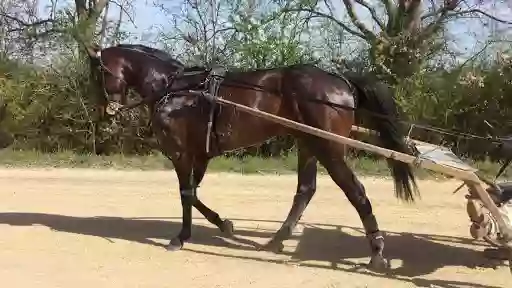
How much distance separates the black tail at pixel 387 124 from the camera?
5734 millimetres

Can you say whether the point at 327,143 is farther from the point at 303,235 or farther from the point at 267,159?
the point at 267,159

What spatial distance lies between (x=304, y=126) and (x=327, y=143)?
36 cm

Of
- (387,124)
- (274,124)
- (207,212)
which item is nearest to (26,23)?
(207,212)

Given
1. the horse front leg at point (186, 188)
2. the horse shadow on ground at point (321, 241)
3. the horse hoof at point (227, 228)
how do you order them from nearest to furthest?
the horse shadow on ground at point (321, 241)
the horse front leg at point (186, 188)
the horse hoof at point (227, 228)

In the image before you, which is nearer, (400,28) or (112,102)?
(112,102)

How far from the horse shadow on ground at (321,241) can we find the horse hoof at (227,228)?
87mm

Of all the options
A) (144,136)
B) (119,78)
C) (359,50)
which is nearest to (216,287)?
(119,78)

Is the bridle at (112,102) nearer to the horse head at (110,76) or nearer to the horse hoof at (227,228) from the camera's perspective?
the horse head at (110,76)

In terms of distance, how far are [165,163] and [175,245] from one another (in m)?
6.75

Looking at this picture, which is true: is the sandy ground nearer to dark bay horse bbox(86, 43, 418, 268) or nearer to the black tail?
dark bay horse bbox(86, 43, 418, 268)

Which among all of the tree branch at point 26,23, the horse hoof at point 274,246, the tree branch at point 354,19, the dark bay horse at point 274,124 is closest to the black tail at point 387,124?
the dark bay horse at point 274,124

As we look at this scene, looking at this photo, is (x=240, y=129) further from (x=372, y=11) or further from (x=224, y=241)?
(x=372, y=11)

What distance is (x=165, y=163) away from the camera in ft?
42.0

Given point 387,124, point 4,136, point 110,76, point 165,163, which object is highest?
point 110,76
